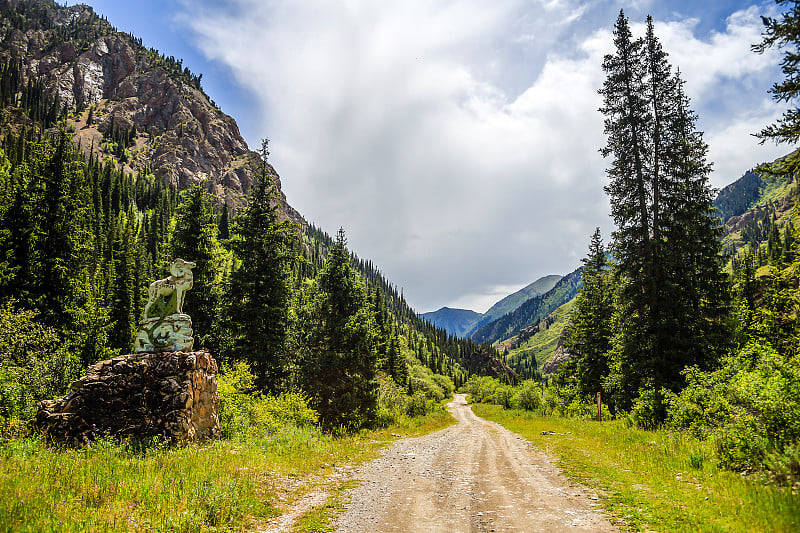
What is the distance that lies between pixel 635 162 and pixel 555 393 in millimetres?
26992

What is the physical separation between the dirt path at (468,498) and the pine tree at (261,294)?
10.4 m

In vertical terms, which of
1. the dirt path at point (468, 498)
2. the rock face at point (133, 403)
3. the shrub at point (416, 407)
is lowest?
the shrub at point (416, 407)

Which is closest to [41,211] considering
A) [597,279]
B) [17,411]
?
[17,411]

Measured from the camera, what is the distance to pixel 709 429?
1163 cm

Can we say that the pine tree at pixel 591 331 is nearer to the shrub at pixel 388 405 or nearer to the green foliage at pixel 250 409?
the shrub at pixel 388 405

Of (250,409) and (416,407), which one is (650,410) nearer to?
(250,409)

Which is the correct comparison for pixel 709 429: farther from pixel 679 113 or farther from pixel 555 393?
pixel 555 393

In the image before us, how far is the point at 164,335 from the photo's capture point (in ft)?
43.8

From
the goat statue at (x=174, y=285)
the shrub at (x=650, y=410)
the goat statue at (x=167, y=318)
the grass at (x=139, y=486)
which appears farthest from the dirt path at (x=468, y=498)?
the goat statue at (x=174, y=285)

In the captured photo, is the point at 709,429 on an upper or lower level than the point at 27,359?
lower

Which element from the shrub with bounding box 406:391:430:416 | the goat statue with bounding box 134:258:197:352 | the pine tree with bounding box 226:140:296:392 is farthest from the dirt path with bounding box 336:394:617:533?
the shrub with bounding box 406:391:430:416

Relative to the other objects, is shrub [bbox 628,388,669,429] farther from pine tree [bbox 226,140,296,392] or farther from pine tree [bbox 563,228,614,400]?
pine tree [bbox 226,140,296,392]

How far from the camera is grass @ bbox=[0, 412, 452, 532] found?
6205mm

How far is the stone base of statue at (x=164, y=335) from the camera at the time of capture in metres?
13.2
